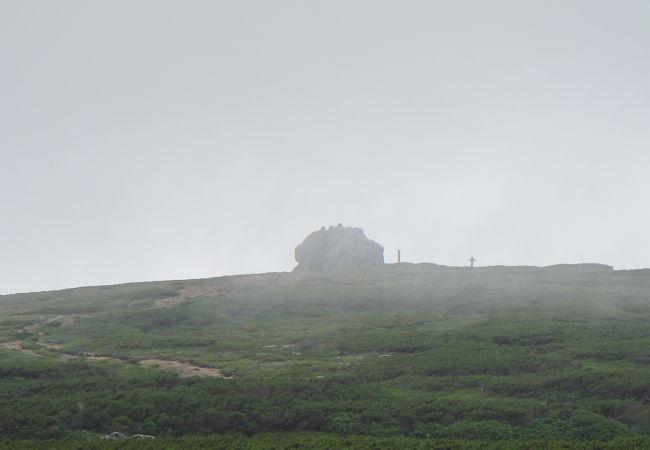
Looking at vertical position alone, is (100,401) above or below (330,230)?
below

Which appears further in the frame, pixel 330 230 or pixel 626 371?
pixel 330 230

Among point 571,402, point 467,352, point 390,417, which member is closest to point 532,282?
point 467,352

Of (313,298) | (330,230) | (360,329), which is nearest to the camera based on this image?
(360,329)

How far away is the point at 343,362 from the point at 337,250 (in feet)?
255

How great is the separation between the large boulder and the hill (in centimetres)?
4085

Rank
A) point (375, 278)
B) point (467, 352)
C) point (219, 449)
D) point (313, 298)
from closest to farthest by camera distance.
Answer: point (219, 449) → point (467, 352) → point (313, 298) → point (375, 278)

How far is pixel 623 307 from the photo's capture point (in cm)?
4675

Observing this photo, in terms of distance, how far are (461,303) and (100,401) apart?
139 feet

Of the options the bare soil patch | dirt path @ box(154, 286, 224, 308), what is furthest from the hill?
dirt path @ box(154, 286, 224, 308)

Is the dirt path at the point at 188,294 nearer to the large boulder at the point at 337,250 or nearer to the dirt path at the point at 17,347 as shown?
the dirt path at the point at 17,347

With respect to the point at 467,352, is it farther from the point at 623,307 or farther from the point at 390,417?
the point at 623,307

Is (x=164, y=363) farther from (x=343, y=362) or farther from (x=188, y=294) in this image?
(x=188, y=294)

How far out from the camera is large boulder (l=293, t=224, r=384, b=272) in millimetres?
107562

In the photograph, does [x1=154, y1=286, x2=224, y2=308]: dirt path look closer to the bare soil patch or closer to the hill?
the hill
